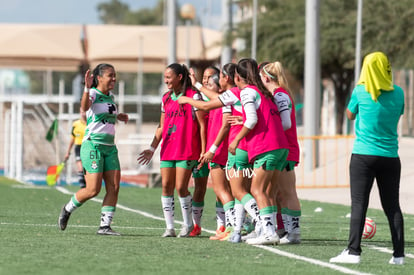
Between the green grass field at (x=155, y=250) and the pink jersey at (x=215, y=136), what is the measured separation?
0.87 metres

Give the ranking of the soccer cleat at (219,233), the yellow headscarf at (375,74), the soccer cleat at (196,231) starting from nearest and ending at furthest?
the yellow headscarf at (375,74) < the soccer cleat at (219,233) < the soccer cleat at (196,231)

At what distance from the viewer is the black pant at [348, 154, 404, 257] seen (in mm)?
9820

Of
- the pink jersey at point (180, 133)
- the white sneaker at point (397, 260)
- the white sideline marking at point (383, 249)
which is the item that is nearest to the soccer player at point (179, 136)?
the pink jersey at point (180, 133)

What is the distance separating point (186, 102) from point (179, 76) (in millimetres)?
598

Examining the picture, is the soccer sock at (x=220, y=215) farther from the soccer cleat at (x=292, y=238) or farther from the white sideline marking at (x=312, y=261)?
the white sideline marking at (x=312, y=261)

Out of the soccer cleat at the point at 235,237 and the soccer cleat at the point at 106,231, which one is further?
the soccer cleat at the point at 106,231

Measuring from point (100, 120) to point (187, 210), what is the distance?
135cm

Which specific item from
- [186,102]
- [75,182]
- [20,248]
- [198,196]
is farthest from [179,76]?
[75,182]

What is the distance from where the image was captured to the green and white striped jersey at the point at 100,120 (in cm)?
1246

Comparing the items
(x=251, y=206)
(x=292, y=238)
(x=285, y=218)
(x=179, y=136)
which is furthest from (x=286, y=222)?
(x=179, y=136)

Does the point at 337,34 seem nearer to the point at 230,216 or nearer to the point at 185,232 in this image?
the point at 185,232

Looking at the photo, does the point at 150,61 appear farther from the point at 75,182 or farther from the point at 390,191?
the point at 390,191

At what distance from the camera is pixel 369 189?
9.89 m

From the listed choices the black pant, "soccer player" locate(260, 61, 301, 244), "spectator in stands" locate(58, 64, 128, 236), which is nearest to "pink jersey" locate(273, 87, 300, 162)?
"soccer player" locate(260, 61, 301, 244)
